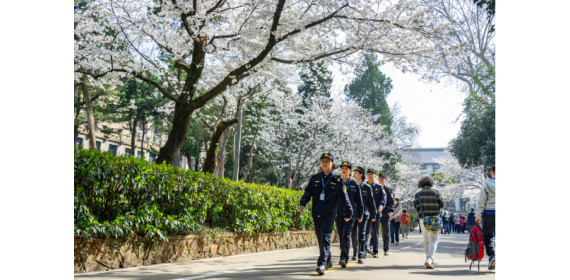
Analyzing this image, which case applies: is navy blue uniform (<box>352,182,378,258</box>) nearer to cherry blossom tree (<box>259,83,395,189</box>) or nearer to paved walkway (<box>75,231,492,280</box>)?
paved walkway (<box>75,231,492,280</box>)

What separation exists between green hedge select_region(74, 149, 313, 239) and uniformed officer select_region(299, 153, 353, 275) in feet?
8.48

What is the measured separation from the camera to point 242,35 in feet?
39.3

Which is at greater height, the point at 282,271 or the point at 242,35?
the point at 242,35

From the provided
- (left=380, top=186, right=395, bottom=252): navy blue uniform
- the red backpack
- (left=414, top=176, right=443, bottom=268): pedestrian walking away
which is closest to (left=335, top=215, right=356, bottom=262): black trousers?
(left=414, top=176, right=443, bottom=268): pedestrian walking away

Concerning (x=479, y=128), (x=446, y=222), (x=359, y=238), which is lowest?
(x=446, y=222)

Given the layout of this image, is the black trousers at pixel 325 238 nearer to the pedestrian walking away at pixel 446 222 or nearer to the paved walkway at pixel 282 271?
the paved walkway at pixel 282 271

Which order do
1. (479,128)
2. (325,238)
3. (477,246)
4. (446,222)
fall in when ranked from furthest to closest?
(446,222), (479,128), (477,246), (325,238)

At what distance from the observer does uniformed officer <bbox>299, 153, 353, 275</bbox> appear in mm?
6906

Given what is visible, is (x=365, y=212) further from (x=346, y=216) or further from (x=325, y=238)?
(x=325, y=238)

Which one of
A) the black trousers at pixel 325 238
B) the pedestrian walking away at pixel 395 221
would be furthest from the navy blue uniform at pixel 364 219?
the pedestrian walking away at pixel 395 221

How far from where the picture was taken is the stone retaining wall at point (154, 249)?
6.39 meters

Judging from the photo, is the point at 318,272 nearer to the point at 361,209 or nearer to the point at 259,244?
the point at 361,209

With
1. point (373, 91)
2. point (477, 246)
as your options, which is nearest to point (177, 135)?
point (477, 246)

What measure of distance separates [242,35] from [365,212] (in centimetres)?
594
